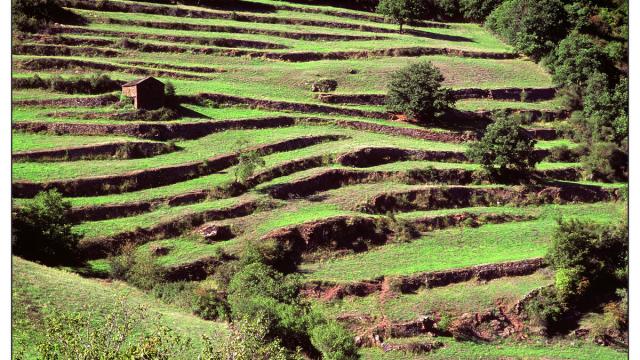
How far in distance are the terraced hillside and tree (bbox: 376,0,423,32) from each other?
10.9 m

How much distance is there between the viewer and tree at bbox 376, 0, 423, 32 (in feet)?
321

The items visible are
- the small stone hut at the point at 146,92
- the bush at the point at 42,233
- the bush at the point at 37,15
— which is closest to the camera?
the bush at the point at 42,233

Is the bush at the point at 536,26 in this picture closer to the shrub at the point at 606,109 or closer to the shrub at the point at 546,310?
the shrub at the point at 606,109

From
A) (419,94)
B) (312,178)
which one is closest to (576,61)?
(419,94)

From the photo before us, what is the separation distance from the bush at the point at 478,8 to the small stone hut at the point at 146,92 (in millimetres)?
54914

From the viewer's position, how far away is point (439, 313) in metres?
48.3

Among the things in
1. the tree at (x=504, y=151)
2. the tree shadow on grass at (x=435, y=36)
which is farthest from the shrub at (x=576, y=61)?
the tree at (x=504, y=151)

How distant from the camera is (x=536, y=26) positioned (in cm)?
8844

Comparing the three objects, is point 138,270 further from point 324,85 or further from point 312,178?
point 324,85

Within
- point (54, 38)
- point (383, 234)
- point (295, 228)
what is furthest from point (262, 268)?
point (54, 38)

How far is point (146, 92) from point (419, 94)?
2391 centimetres

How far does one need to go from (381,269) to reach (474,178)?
15.3m

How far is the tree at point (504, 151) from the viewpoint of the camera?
62.0 metres

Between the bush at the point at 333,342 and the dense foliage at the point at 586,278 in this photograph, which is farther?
the dense foliage at the point at 586,278
